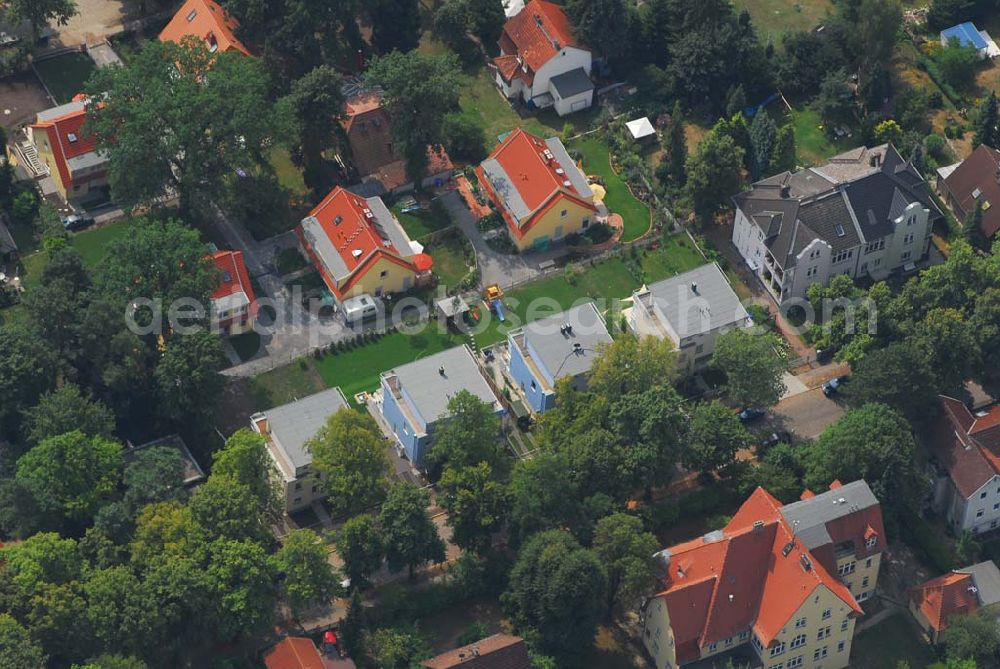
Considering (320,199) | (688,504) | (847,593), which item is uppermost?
(320,199)

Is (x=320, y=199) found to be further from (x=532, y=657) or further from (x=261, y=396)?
(x=532, y=657)

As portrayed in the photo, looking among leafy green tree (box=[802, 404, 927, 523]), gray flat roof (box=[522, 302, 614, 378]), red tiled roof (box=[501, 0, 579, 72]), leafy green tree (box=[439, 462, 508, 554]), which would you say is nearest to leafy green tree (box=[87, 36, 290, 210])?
red tiled roof (box=[501, 0, 579, 72])

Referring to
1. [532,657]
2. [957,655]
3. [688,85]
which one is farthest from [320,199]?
[957,655]

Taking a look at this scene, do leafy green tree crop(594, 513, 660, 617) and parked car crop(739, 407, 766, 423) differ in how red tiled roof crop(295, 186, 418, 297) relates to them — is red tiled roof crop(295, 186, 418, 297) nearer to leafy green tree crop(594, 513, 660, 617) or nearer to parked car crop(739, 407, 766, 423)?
parked car crop(739, 407, 766, 423)

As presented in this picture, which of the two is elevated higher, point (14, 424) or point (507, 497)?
point (14, 424)

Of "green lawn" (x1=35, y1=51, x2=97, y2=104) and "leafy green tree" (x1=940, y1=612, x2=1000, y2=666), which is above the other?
"green lawn" (x1=35, y1=51, x2=97, y2=104)

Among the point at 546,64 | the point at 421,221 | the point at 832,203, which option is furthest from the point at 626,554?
the point at 546,64
